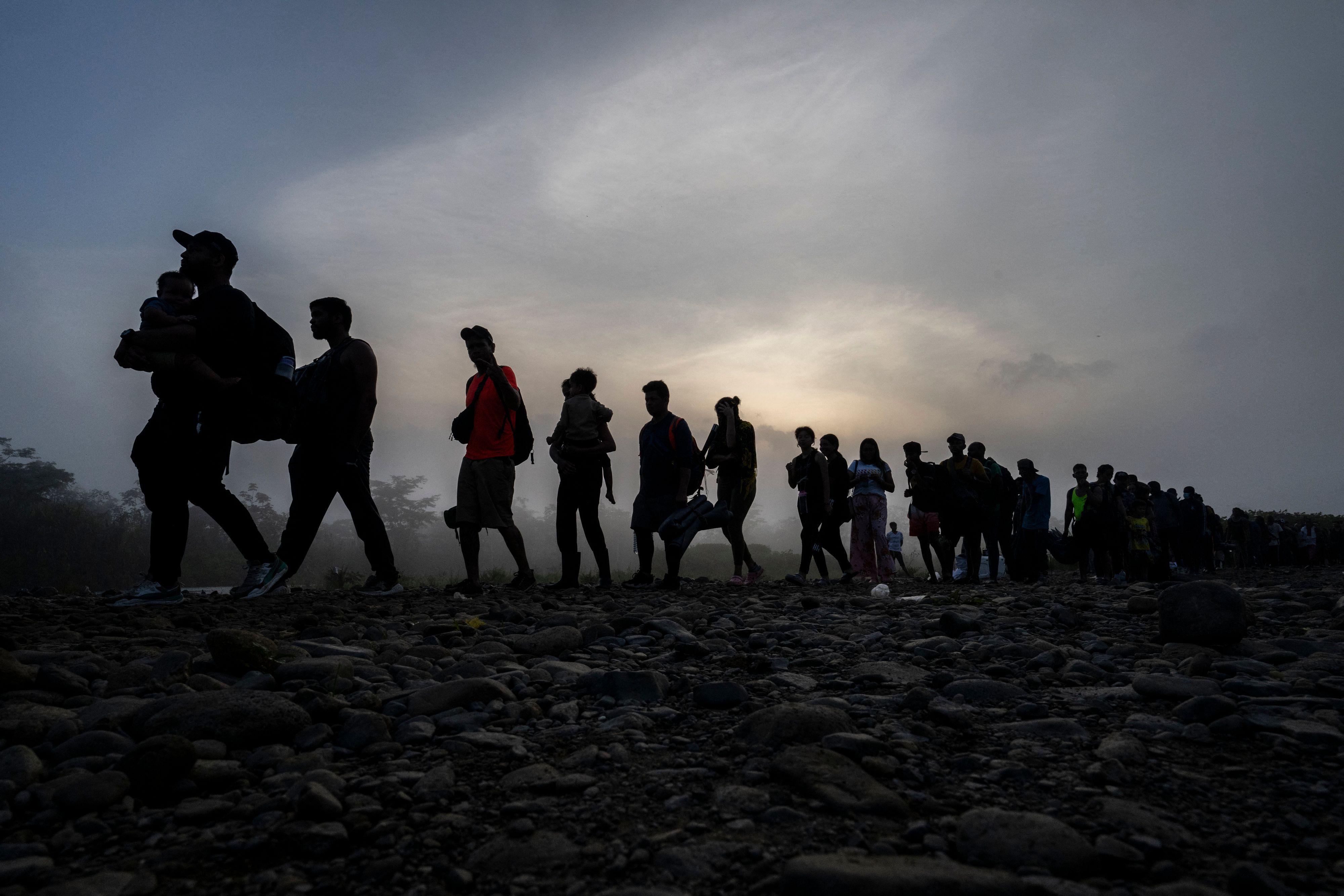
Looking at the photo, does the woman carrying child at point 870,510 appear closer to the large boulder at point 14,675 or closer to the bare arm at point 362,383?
the bare arm at point 362,383

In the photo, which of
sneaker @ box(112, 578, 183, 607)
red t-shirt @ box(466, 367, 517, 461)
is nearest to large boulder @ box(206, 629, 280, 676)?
sneaker @ box(112, 578, 183, 607)

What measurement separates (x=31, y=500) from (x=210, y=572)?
4.32 metres

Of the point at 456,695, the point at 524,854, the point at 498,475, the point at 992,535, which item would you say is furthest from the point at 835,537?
the point at 524,854

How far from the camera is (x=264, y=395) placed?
5.42 m

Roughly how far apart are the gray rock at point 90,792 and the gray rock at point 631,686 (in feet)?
5.18

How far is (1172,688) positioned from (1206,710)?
0.33 metres

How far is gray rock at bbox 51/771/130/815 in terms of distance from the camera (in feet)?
6.25

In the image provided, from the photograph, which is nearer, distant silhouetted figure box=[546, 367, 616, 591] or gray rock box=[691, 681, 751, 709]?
gray rock box=[691, 681, 751, 709]

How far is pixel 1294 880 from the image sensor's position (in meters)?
1.52

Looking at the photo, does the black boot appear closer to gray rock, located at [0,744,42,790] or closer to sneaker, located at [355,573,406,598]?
sneaker, located at [355,573,406,598]

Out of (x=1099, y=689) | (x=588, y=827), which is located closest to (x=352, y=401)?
(x=588, y=827)

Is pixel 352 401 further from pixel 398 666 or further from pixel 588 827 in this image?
pixel 588 827

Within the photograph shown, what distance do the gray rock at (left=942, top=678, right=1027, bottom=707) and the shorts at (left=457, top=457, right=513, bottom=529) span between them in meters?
4.41

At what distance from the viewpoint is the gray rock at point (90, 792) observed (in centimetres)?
191
